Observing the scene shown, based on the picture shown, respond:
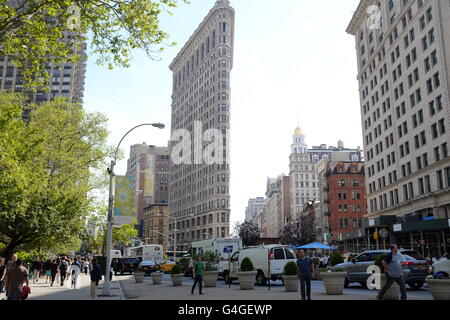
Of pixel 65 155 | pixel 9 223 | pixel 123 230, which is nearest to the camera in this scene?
pixel 9 223

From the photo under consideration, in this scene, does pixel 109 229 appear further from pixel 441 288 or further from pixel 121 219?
pixel 441 288

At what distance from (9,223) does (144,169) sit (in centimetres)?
15491

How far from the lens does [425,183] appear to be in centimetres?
4919

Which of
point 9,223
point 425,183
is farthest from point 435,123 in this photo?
point 9,223

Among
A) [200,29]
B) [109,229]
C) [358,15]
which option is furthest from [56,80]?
[109,229]

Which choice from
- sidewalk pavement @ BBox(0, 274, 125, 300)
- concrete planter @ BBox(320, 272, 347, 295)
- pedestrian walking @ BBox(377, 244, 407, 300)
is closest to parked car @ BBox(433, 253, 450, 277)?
concrete planter @ BBox(320, 272, 347, 295)

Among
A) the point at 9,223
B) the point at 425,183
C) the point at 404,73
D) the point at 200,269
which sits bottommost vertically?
the point at 200,269

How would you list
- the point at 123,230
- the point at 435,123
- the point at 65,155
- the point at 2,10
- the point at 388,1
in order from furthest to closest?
the point at 123,230, the point at 388,1, the point at 435,123, the point at 65,155, the point at 2,10

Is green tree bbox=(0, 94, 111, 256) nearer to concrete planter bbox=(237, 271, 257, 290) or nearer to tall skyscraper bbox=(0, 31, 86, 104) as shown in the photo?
concrete planter bbox=(237, 271, 257, 290)

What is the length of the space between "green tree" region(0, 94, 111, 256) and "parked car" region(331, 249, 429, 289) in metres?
21.6

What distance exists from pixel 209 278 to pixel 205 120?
95550mm

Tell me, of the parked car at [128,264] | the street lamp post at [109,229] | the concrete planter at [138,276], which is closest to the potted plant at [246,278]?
the street lamp post at [109,229]

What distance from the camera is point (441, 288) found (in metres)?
11.9

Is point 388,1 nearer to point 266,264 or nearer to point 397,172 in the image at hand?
point 397,172
